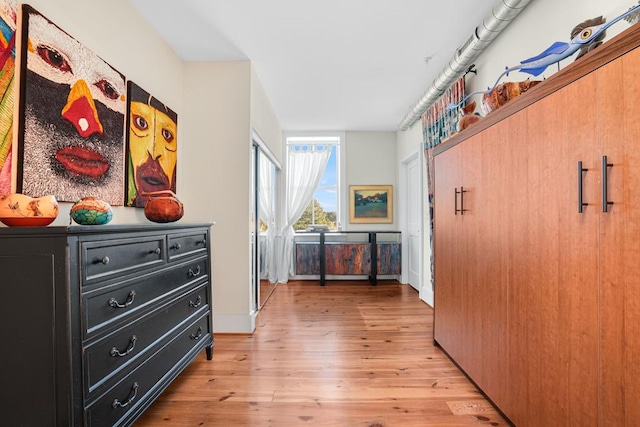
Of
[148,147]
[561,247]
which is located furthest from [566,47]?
[148,147]

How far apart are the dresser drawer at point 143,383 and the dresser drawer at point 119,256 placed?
485 mm

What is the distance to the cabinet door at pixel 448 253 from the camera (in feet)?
7.20

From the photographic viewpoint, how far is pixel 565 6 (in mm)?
1803

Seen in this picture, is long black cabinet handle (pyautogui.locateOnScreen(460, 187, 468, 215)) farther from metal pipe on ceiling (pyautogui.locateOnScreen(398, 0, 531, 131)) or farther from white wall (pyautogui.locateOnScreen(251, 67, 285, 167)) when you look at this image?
white wall (pyautogui.locateOnScreen(251, 67, 285, 167))

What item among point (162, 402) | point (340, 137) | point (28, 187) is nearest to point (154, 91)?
point (28, 187)

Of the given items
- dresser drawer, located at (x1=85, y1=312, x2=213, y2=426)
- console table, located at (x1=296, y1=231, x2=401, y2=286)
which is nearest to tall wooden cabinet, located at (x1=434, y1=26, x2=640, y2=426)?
dresser drawer, located at (x1=85, y1=312, x2=213, y2=426)

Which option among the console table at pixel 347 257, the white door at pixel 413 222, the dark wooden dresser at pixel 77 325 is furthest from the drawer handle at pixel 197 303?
the white door at pixel 413 222

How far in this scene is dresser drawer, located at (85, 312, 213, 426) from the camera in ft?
4.17

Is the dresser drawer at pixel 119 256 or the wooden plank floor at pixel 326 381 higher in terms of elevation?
the dresser drawer at pixel 119 256

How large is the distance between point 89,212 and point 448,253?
226cm

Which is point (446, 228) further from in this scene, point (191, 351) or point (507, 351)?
point (191, 351)

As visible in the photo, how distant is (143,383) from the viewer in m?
1.54

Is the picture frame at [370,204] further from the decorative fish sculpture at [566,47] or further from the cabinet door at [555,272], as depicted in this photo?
the cabinet door at [555,272]

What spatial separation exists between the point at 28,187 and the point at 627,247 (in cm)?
237
